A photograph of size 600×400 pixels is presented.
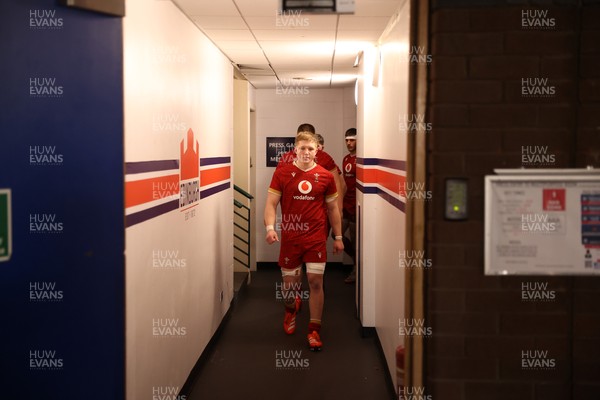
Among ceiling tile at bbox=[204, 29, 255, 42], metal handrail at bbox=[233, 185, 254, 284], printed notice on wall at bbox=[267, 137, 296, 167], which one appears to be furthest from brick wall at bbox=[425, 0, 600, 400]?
printed notice on wall at bbox=[267, 137, 296, 167]

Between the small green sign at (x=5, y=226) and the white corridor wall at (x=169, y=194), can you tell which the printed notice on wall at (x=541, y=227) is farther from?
the small green sign at (x=5, y=226)

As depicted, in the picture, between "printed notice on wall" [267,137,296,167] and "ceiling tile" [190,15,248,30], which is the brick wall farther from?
"printed notice on wall" [267,137,296,167]

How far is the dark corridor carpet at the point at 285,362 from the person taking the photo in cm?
424

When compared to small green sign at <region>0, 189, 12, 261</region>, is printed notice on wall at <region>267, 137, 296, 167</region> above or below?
above

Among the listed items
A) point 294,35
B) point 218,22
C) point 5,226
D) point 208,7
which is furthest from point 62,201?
point 294,35

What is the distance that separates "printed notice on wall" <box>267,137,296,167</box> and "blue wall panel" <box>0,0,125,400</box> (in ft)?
19.8

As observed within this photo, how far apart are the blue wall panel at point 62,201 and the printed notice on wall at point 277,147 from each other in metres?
6.05

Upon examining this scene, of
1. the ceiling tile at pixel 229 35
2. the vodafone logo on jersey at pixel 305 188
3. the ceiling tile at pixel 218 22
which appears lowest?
the vodafone logo on jersey at pixel 305 188

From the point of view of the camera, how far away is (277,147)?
870 centimetres

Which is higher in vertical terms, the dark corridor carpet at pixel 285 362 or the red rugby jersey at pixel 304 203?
the red rugby jersey at pixel 304 203

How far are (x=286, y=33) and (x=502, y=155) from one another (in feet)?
8.22

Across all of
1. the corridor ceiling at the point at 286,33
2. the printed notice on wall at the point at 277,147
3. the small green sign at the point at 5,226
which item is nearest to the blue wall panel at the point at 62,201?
the small green sign at the point at 5,226

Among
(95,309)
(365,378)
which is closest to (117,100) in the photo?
(95,309)

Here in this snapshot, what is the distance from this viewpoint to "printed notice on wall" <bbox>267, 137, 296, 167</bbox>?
8.70 m
